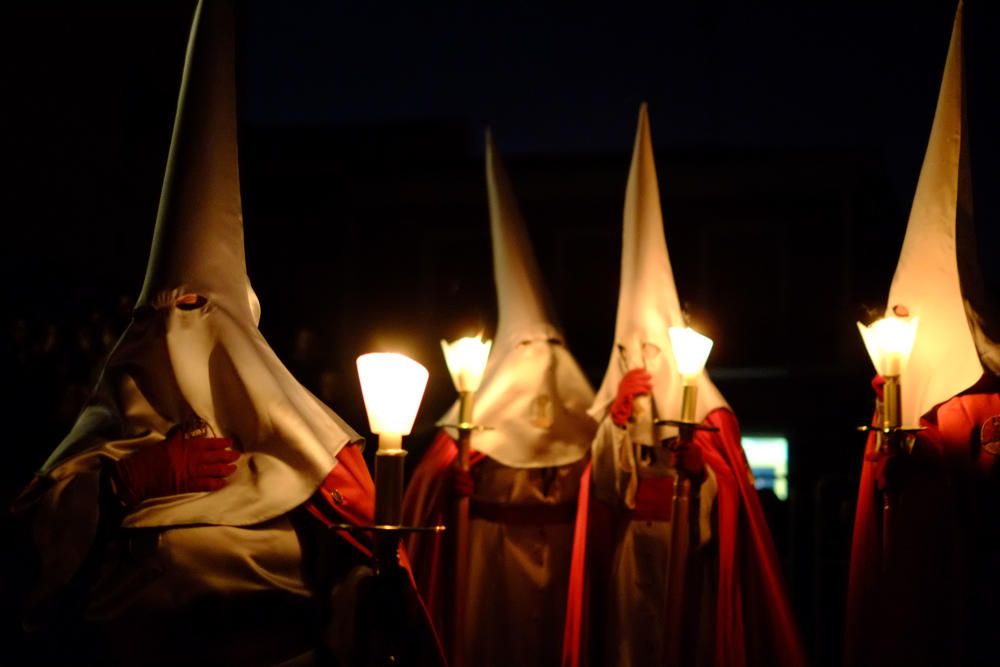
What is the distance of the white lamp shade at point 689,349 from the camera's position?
4.10 meters

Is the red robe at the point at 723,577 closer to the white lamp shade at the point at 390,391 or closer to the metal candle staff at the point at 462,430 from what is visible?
the metal candle staff at the point at 462,430

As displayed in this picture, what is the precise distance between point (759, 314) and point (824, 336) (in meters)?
0.82

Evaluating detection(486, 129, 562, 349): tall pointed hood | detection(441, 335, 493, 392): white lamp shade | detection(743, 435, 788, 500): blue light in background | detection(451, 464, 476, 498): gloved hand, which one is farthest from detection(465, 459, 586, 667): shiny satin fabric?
detection(743, 435, 788, 500): blue light in background

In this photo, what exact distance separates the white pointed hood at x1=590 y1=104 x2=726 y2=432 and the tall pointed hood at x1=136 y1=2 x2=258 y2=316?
243cm

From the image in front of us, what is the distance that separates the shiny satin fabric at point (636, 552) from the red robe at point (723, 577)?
12 millimetres

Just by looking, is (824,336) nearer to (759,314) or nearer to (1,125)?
(759,314)

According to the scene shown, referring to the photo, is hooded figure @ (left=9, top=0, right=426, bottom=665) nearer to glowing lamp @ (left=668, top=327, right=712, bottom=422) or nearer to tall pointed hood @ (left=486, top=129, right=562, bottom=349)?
glowing lamp @ (left=668, top=327, right=712, bottom=422)

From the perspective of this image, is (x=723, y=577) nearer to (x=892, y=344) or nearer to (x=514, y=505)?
(x=514, y=505)

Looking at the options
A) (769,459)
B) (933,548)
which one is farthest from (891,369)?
(769,459)

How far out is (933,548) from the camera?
420 cm

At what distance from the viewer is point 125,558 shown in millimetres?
3119

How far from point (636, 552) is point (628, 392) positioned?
2.85ft

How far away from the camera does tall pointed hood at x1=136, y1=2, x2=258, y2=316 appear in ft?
11.6

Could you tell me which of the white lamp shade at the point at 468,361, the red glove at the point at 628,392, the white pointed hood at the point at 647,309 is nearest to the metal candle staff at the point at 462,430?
the white lamp shade at the point at 468,361
